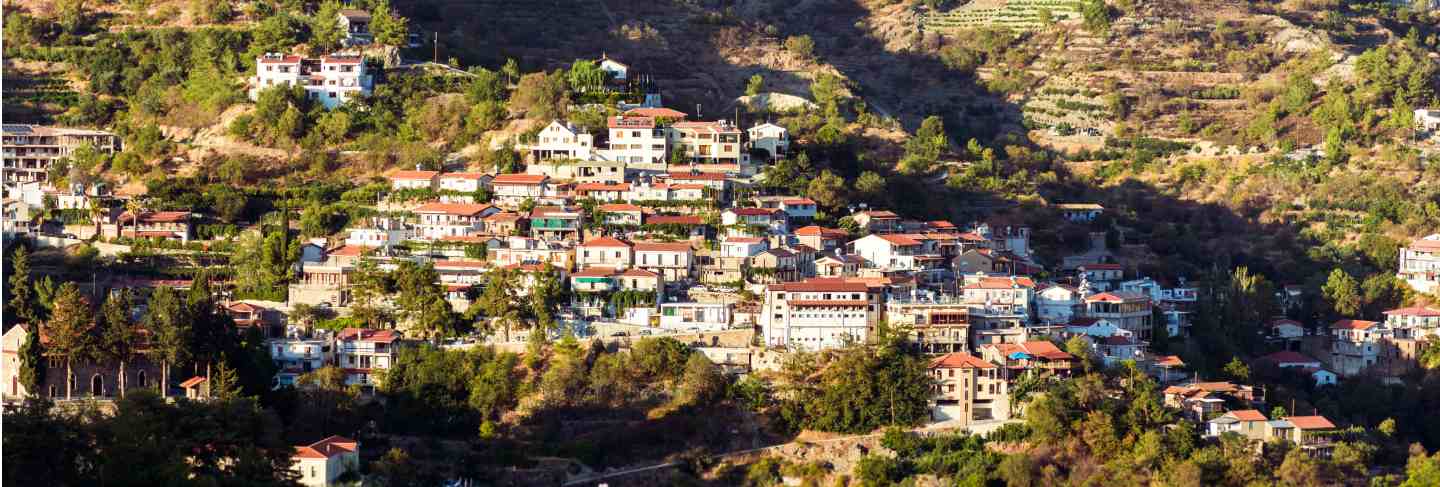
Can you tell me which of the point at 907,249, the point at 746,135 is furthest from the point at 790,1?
the point at 907,249

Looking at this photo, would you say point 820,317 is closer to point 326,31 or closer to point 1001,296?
point 1001,296

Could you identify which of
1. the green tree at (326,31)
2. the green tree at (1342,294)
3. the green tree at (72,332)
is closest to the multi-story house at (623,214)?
the green tree at (326,31)

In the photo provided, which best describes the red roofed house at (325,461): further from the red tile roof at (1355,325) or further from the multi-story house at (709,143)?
the red tile roof at (1355,325)

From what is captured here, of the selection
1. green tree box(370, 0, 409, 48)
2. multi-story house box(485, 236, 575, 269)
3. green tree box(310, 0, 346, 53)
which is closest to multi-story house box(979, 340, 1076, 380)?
multi-story house box(485, 236, 575, 269)

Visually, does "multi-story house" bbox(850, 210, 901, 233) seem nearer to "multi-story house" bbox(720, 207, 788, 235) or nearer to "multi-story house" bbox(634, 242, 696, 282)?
"multi-story house" bbox(720, 207, 788, 235)

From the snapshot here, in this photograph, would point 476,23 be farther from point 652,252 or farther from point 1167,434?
point 1167,434

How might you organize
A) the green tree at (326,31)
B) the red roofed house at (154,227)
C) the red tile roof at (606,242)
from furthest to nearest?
the green tree at (326,31), the red roofed house at (154,227), the red tile roof at (606,242)

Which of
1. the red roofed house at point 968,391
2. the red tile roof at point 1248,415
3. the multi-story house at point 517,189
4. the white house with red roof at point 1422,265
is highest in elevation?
the multi-story house at point 517,189
